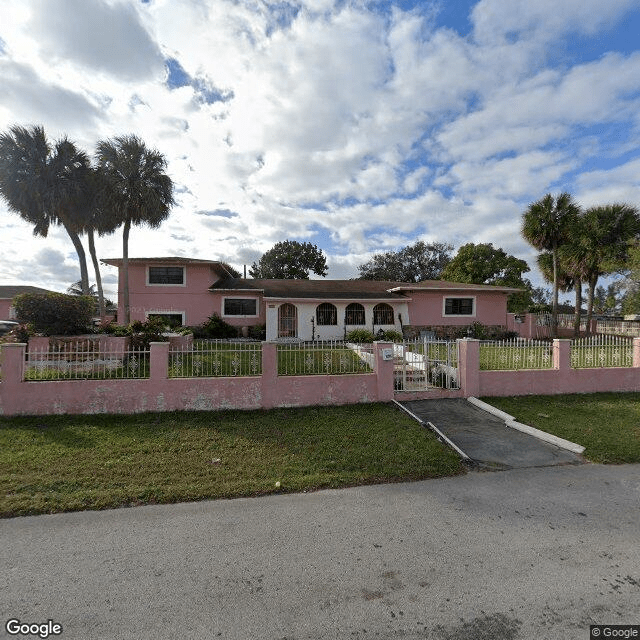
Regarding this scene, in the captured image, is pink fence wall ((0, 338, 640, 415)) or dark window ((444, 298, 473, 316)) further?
dark window ((444, 298, 473, 316))

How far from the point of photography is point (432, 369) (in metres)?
8.79

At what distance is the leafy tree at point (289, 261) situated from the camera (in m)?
39.8

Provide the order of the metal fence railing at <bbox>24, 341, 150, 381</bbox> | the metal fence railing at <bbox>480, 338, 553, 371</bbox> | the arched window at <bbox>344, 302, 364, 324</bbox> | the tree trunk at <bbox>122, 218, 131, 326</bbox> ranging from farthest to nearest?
the arched window at <bbox>344, 302, 364, 324</bbox>
the tree trunk at <bbox>122, 218, 131, 326</bbox>
the metal fence railing at <bbox>480, 338, 553, 371</bbox>
the metal fence railing at <bbox>24, 341, 150, 381</bbox>

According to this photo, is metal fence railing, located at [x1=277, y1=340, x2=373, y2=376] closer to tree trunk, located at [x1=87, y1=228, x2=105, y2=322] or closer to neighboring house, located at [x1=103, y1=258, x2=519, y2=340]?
neighboring house, located at [x1=103, y1=258, x2=519, y2=340]

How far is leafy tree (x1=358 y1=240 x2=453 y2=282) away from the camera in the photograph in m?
40.5

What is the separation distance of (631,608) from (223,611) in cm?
295

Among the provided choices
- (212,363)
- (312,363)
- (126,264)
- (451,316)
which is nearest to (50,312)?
(212,363)

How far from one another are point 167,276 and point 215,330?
A: 459cm

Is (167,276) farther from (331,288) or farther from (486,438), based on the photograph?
(486,438)

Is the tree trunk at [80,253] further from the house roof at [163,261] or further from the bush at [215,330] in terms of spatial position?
the bush at [215,330]

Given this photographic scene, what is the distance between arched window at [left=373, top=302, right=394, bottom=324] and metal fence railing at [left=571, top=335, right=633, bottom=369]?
11.5 metres

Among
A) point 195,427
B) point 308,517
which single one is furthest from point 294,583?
point 195,427

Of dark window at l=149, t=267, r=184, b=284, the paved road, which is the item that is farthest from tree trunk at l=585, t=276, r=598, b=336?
A: dark window at l=149, t=267, r=184, b=284

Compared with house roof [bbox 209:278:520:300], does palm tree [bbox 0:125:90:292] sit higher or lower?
higher
